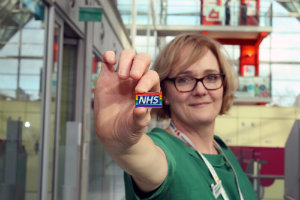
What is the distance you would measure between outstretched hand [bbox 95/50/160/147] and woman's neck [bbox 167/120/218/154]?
542mm

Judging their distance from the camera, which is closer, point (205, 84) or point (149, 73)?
point (149, 73)

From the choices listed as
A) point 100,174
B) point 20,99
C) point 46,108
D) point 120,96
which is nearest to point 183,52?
point 120,96

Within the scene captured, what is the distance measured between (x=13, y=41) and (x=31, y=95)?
20.2 inches

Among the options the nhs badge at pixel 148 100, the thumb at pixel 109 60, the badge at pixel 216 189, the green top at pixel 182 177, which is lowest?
the badge at pixel 216 189

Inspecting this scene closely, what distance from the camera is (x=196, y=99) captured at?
4.06 feet

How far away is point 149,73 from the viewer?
696 millimetres

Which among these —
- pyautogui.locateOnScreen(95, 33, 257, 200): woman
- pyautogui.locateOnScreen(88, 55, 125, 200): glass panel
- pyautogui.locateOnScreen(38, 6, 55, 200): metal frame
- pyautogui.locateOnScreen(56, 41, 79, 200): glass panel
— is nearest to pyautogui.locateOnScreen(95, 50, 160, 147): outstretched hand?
pyautogui.locateOnScreen(95, 33, 257, 200): woman

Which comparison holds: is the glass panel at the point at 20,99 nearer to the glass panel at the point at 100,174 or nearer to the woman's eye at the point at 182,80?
the woman's eye at the point at 182,80

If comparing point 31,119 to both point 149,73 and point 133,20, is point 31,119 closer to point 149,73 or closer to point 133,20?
point 149,73

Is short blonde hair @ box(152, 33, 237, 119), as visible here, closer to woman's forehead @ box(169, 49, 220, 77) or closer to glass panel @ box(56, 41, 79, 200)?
woman's forehead @ box(169, 49, 220, 77)

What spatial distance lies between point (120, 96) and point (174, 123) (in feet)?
1.77

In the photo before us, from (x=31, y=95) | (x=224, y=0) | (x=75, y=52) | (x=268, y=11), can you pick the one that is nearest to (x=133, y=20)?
(x=75, y=52)

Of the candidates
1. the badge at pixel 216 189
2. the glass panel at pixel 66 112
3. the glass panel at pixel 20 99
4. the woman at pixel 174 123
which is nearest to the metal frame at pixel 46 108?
the glass panel at pixel 20 99

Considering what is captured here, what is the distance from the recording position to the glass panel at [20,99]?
2068 millimetres
